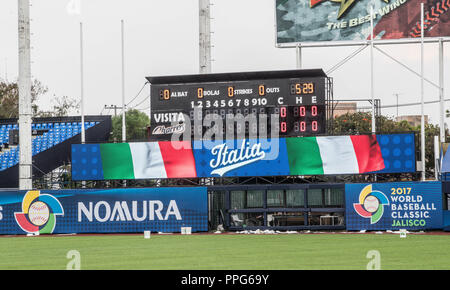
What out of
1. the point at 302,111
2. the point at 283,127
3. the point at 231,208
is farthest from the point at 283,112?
the point at 231,208

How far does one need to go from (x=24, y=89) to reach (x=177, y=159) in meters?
8.16

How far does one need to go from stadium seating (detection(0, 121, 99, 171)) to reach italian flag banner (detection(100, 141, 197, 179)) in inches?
590

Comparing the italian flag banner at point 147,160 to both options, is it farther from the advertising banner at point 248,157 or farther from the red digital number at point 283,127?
the red digital number at point 283,127

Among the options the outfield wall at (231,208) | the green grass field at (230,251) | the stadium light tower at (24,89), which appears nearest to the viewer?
the green grass field at (230,251)

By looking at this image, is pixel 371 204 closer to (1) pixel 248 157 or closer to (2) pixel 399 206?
(2) pixel 399 206

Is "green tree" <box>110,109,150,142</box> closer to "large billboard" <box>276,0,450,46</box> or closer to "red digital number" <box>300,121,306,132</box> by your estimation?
"large billboard" <box>276,0,450,46</box>

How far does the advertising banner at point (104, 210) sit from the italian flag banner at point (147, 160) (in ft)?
2.47

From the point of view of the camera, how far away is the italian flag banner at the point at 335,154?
28828mm

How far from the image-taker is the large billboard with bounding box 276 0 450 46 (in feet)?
118

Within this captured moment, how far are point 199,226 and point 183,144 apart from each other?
127 inches

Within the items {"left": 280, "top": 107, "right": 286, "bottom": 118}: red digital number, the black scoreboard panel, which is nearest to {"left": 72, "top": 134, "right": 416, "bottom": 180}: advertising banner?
the black scoreboard panel

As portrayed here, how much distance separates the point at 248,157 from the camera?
29.5 metres

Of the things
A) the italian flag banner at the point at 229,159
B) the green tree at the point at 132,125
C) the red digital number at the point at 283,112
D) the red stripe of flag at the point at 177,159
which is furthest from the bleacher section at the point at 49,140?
the green tree at the point at 132,125

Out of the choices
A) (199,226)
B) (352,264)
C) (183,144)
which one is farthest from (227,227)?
(352,264)
